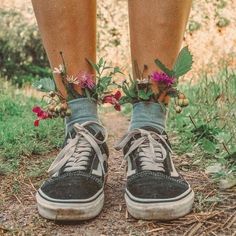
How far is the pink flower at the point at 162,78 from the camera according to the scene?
133cm

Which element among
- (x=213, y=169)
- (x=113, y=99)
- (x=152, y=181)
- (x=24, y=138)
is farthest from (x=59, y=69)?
(x=24, y=138)

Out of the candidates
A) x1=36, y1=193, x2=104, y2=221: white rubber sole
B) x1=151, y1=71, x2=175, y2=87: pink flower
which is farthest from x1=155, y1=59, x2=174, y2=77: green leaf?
x1=36, y1=193, x2=104, y2=221: white rubber sole

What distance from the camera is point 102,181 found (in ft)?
4.11

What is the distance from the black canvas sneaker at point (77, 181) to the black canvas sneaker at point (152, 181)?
7cm

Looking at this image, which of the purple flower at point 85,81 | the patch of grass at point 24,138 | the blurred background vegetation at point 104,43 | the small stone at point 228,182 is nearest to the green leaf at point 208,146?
the small stone at point 228,182

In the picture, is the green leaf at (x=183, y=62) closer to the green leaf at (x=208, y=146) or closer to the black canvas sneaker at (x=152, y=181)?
the black canvas sneaker at (x=152, y=181)

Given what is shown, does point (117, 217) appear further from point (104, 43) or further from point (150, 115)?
point (104, 43)

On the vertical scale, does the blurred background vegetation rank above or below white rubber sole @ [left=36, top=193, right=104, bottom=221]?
below

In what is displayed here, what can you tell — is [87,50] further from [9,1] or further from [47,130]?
[9,1]

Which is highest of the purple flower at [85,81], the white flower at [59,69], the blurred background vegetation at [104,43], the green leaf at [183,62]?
the green leaf at [183,62]

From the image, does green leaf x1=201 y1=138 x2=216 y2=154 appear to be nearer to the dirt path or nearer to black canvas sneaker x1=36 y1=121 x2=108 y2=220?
the dirt path

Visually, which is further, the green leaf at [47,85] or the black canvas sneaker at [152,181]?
the green leaf at [47,85]

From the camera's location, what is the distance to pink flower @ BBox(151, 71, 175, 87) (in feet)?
4.35

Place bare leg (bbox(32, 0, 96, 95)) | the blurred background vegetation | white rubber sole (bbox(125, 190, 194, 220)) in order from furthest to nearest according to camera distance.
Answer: the blurred background vegetation, bare leg (bbox(32, 0, 96, 95)), white rubber sole (bbox(125, 190, 194, 220))
